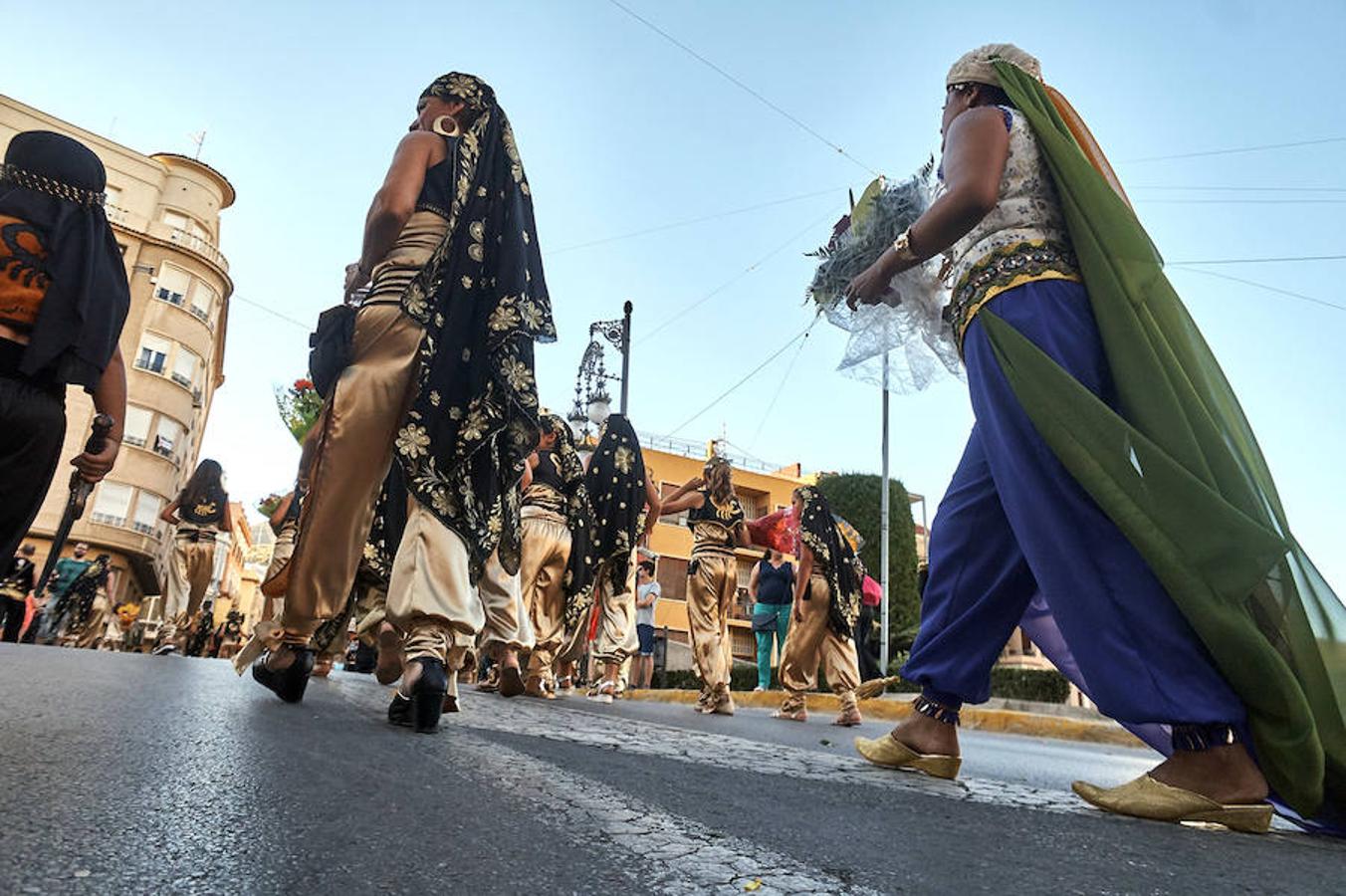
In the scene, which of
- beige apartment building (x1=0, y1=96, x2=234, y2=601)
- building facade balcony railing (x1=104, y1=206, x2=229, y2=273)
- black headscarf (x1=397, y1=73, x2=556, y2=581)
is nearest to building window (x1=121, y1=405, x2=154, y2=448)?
beige apartment building (x1=0, y1=96, x2=234, y2=601)

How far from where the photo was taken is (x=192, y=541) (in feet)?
39.6

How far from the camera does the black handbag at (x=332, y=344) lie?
3293mm

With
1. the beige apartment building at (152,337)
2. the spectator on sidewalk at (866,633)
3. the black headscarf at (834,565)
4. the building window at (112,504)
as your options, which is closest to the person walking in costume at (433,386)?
the black headscarf at (834,565)

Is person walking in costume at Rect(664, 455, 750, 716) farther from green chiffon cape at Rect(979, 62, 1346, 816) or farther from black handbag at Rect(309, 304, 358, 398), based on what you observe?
green chiffon cape at Rect(979, 62, 1346, 816)

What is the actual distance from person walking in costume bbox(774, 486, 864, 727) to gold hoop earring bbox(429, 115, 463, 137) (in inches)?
244

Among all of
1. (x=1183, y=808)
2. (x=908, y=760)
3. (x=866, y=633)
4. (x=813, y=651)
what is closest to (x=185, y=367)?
(x=866, y=633)

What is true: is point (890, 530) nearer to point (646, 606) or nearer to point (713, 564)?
point (646, 606)

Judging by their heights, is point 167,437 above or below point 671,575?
above

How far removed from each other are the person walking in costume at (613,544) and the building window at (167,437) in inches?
1196

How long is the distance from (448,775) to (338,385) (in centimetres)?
180

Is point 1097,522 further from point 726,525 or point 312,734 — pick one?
point 726,525

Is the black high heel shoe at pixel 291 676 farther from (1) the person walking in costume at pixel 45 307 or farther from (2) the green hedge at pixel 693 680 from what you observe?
(2) the green hedge at pixel 693 680

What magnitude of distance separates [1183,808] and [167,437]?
38.2m

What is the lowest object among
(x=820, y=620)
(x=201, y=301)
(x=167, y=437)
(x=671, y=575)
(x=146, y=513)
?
(x=820, y=620)
